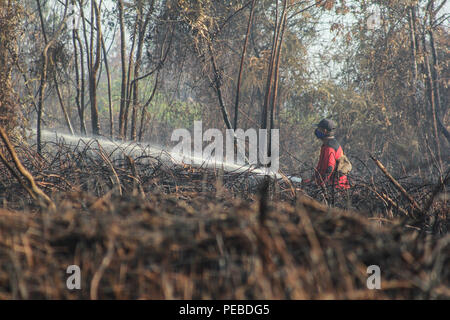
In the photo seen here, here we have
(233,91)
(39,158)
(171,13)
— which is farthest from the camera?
(233,91)

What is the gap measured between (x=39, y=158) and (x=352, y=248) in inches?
131

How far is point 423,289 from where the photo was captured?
1189mm

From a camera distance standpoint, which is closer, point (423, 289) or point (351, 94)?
point (423, 289)

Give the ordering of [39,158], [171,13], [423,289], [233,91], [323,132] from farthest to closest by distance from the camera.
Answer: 1. [233,91]
2. [171,13]
3. [323,132]
4. [39,158]
5. [423,289]

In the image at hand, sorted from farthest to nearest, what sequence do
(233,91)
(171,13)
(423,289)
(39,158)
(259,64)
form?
(233,91), (259,64), (171,13), (39,158), (423,289)

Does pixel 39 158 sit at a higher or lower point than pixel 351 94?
lower

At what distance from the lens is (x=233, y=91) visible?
9609 mm

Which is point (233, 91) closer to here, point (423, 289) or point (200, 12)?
point (200, 12)

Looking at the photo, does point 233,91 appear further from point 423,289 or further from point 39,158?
point 423,289
